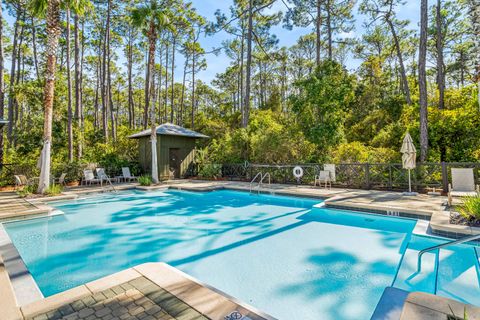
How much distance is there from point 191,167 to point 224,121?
8353 millimetres

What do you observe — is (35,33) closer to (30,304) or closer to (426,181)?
(30,304)

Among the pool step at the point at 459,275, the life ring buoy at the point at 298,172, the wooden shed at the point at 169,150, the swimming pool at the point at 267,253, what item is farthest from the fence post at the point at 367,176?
the wooden shed at the point at 169,150

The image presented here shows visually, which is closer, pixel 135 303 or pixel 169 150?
pixel 135 303

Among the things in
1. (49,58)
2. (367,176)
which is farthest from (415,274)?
(49,58)

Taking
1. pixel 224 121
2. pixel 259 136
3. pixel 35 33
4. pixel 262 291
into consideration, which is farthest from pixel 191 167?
pixel 35 33

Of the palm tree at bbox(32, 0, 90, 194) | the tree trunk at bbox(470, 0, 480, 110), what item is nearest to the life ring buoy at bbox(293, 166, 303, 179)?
the tree trunk at bbox(470, 0, 480, 110)

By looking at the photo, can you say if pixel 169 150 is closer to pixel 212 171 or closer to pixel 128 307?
pixel 212 171

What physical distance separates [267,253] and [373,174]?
22.3 feet

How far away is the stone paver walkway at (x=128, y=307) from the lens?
7.14ft

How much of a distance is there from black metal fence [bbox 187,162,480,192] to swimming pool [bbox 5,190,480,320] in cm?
332

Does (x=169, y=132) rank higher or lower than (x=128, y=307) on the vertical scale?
higher

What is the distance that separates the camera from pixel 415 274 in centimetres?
356

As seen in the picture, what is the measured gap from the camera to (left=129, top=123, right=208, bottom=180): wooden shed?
551 inches

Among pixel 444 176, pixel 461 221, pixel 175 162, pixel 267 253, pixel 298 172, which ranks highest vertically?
pixel 175 162
